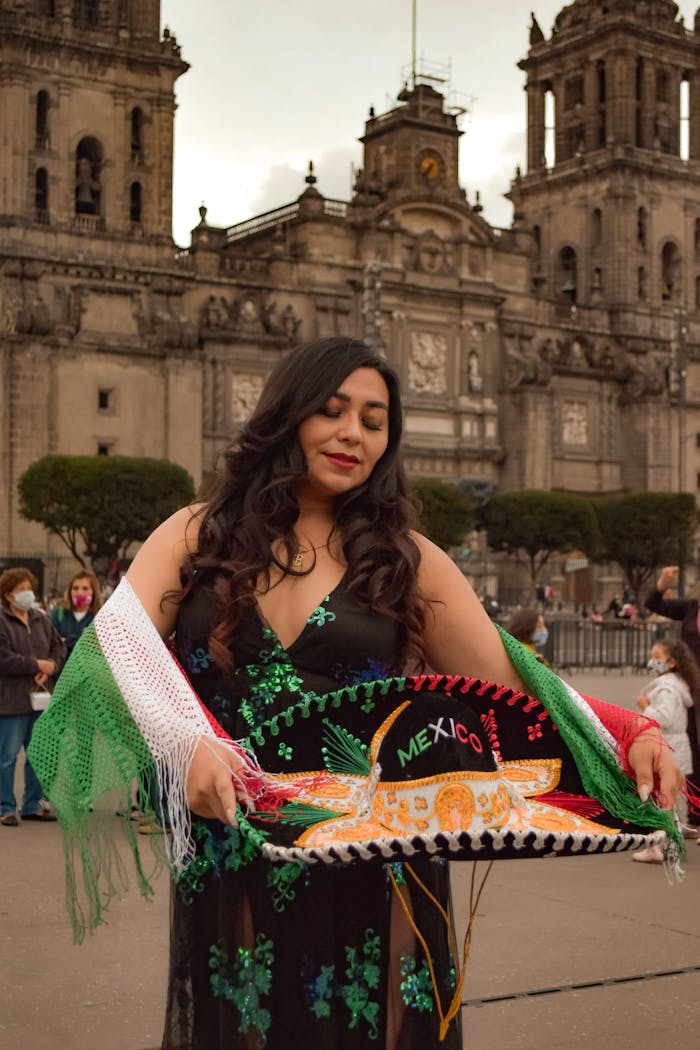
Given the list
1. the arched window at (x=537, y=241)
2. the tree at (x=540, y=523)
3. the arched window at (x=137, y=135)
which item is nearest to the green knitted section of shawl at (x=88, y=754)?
the tree at (x=540, y=523)

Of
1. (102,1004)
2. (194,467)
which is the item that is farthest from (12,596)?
(194,467)

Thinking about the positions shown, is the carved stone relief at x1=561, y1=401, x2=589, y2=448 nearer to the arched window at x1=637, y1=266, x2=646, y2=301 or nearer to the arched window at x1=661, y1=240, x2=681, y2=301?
the arched window at x1=637, y1=266, x2=646, y2=301

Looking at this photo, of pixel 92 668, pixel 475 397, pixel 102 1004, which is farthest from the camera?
pixel 475 397

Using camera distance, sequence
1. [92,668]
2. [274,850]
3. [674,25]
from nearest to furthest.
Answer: [274,850]
[92,668]
[674,25]

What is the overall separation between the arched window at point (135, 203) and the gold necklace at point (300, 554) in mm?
48845

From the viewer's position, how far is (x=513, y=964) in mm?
5859

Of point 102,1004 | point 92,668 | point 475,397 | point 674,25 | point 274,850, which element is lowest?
point 102,1004

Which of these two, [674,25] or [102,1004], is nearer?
[102,1004]

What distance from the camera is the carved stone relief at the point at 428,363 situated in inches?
2189

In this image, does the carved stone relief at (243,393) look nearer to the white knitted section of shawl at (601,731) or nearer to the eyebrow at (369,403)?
the eyebrow at (369,403)

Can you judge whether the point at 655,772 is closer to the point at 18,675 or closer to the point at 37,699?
the point at 37,699

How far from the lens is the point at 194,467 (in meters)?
50.2

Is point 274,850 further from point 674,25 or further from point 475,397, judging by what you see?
point 674,25

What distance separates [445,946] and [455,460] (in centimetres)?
5361
